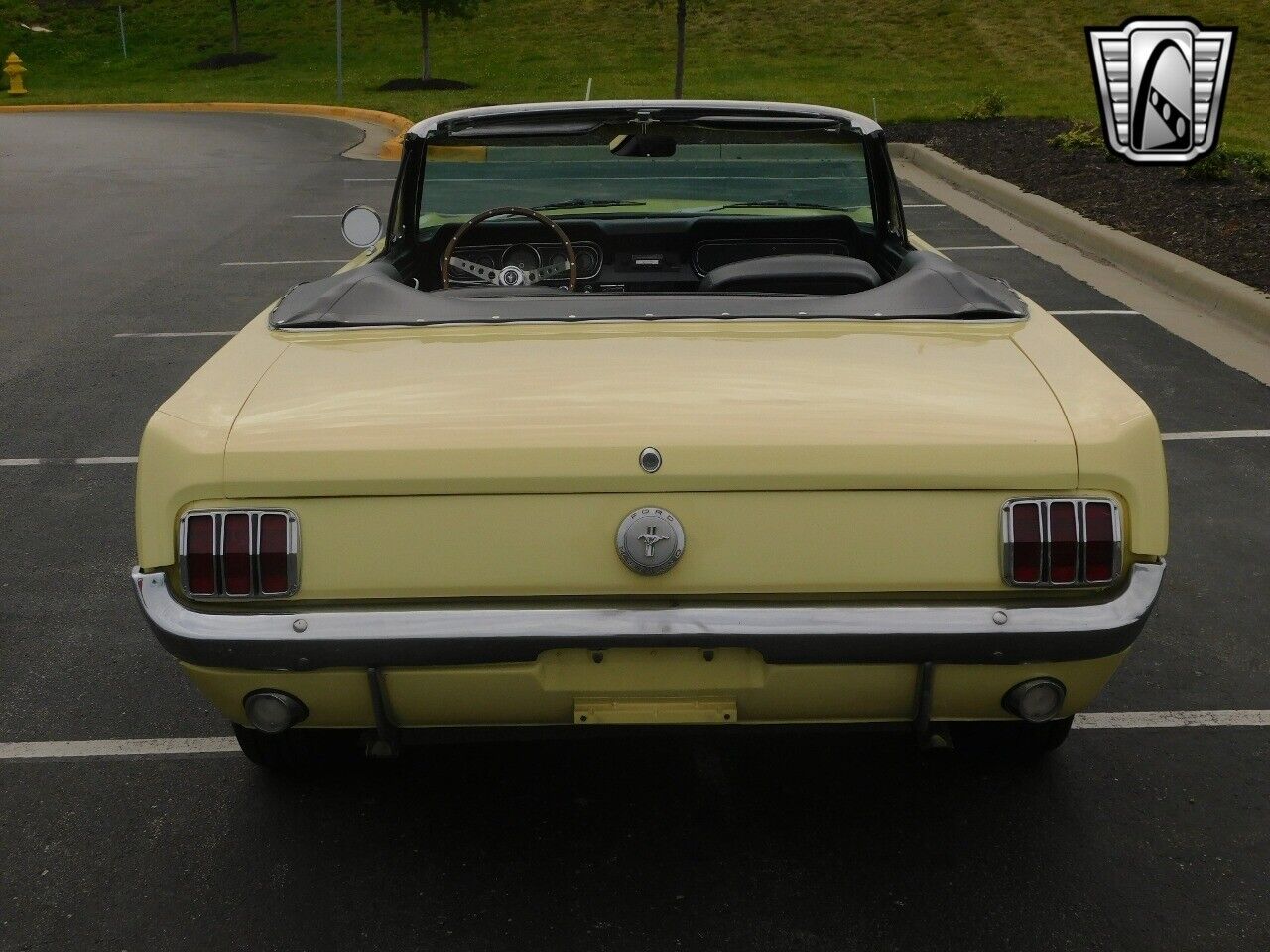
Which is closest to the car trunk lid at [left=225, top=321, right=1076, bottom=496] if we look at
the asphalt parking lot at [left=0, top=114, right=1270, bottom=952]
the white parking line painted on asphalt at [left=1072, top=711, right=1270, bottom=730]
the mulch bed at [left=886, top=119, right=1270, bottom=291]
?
the asphalt parking lot at [left=0, top=114, right=1270, bottom=952]

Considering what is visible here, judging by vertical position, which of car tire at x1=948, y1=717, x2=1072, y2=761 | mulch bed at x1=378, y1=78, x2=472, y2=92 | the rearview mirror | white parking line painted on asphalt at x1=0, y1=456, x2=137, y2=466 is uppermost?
the rearview mirror

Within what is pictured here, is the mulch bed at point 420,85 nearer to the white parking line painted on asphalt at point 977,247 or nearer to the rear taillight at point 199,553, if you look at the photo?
the white parking line painted on asphalt at point 977,247

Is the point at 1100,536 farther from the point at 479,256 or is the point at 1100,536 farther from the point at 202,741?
the point at 479,256

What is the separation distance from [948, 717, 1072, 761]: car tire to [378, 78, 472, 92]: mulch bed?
29.7 m

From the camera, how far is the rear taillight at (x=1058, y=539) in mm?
2523

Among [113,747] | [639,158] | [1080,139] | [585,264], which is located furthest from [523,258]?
[1080,139]

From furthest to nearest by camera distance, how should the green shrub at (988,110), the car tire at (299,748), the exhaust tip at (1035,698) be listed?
the green shrub at (988,110)
the car tire at (299,748)
the exhaust tip at (1035,698)

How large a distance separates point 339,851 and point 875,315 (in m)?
1.77

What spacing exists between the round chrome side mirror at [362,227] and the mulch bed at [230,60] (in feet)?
127

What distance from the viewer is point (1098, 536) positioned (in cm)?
254

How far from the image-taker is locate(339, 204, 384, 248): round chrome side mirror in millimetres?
4262

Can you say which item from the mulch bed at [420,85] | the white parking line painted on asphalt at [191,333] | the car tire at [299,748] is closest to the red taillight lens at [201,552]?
the car tire at [299,748]

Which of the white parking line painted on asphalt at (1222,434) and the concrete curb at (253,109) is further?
the concrete curb at (253,109)

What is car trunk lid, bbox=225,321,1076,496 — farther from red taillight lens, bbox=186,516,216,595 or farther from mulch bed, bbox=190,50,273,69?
mulch bed, bbox=190,50,273,69
